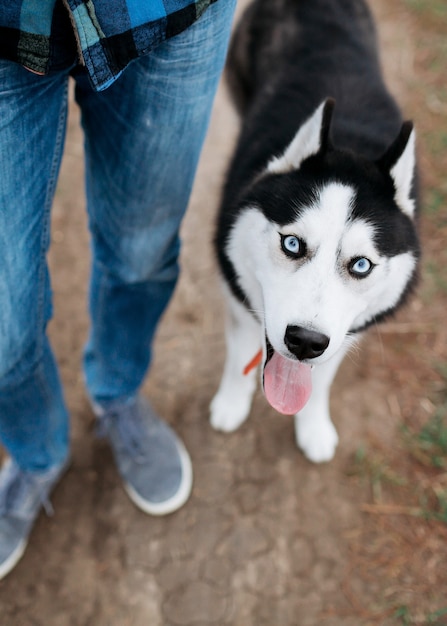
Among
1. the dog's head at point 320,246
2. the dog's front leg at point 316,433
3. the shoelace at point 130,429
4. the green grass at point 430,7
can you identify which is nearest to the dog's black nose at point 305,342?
the dog's head at point 320,246

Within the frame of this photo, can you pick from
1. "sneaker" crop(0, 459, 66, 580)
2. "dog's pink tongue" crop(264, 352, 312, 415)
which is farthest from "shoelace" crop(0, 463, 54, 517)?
"dog's pink tongue" crop(264, 352, 312, 415)

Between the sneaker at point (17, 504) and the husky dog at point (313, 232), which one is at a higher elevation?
the husky dog at point (313, 232)

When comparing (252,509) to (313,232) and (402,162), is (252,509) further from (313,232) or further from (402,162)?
(402,162)

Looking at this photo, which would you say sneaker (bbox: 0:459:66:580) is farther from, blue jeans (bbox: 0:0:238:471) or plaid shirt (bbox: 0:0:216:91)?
plaid shirt (bbox: 0:0:216:91)

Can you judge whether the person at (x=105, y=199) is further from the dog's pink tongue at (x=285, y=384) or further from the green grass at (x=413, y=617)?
the green grass at (x=413, y=617)

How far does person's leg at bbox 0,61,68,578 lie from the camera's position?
1.23m

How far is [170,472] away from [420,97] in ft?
10.3

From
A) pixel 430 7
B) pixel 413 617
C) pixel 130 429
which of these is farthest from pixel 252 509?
pixel 430 7

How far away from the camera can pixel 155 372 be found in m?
2.67

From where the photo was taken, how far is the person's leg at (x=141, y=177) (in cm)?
136

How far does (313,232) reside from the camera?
61.2 inches

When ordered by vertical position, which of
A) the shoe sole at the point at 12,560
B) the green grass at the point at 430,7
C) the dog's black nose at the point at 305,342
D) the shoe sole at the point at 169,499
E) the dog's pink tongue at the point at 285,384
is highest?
the green grass at the point at 430,7

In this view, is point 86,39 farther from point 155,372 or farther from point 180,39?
point 155,372

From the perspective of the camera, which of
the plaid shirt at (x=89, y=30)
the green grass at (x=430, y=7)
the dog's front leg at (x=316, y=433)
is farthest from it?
the green grass at (x=430, y=7)
